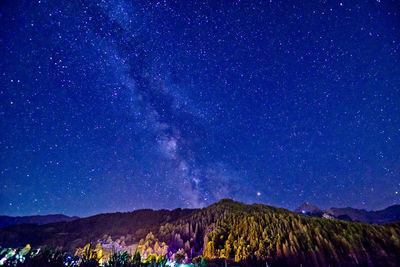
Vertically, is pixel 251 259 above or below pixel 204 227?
below

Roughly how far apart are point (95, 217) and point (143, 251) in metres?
129

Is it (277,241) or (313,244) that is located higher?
(277,241)

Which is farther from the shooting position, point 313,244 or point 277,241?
point 277,241

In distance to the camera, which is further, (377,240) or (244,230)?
(244,230)

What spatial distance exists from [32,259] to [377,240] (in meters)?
69.9

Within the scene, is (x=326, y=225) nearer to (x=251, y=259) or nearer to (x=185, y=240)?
(x=251, y=259)

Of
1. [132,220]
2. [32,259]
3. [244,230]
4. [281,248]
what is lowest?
[32,259]

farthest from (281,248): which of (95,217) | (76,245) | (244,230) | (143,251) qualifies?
(95,217)

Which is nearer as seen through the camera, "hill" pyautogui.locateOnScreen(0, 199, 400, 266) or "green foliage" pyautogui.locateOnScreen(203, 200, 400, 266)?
"green foliage" pyautogui.locateOnScreen(203, 200, 400, 266)

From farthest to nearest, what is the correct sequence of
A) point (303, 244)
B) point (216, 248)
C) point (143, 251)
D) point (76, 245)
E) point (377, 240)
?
point (76, 245)
point (143, 251)
point (216, 248)
point (303, 244)
point (377, 240)

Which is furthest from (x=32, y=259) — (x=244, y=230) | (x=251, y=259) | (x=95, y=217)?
(x=95, y=217)

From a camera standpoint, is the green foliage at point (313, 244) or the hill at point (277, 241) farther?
the hill at point (277, 241)

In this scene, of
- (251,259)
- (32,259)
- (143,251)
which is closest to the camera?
(32,259)

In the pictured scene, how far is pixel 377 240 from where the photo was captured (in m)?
50.0
